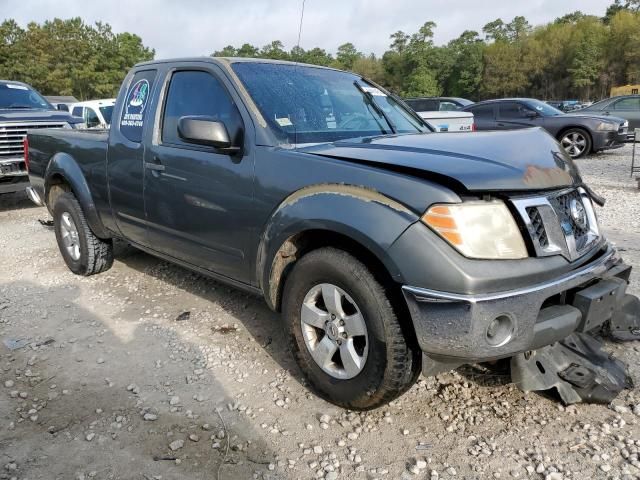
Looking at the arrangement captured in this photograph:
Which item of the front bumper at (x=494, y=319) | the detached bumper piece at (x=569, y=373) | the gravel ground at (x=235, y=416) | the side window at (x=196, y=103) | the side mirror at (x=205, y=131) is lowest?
the gravel ground at (x=235, y=416)

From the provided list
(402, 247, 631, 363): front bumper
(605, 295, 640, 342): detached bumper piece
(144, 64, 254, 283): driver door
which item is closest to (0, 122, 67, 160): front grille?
(144, 64, 254, 283): driver door

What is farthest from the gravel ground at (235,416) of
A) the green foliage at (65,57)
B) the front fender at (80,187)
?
the green foliage at (65,57)

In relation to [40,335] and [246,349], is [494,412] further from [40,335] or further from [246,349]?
[40,335]

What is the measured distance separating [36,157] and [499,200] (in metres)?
4.81

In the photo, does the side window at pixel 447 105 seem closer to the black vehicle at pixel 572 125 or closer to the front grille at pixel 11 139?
the black vehicle at pixel 572 125

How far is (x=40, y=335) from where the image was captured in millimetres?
3881

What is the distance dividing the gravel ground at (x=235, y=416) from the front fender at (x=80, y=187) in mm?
820

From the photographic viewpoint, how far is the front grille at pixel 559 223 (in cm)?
235

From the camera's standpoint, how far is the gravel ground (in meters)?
2.44

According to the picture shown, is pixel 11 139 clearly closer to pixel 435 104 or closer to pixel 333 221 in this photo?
pixel 333 221

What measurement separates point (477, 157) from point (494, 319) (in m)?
0.76

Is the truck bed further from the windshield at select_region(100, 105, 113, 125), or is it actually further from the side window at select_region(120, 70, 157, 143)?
the windshield at select_region(100, 105, 113, 125)

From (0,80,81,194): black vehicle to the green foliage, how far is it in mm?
44332

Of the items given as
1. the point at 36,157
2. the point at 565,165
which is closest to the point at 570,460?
the point at 565,165
